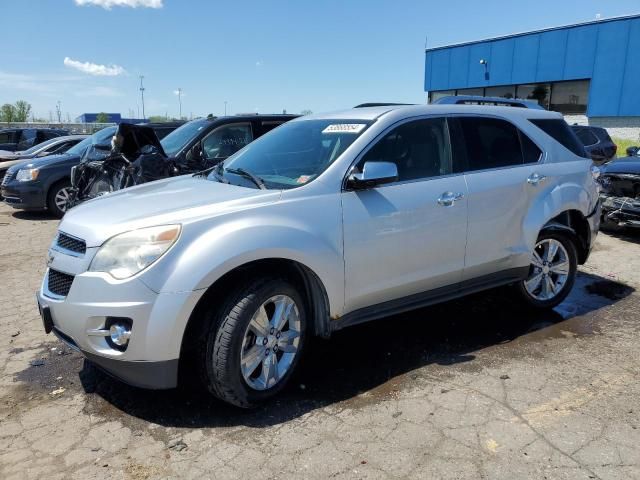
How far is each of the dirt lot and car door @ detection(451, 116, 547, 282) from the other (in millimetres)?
666

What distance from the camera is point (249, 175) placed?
147 inches

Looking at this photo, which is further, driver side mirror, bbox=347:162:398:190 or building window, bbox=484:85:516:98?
building window, bbox=484:85:516:98

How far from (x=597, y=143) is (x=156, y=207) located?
12.4 m

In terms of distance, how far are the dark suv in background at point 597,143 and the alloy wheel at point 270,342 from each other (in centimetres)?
1143

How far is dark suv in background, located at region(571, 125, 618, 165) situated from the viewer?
12570 millimetres

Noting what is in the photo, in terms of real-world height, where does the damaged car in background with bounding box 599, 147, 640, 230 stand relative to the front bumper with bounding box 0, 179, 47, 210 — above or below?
above

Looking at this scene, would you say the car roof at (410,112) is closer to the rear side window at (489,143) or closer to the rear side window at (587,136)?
the rear side window at (489,143)

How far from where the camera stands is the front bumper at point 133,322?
2824 mm

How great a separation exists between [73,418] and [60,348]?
3.93 feet

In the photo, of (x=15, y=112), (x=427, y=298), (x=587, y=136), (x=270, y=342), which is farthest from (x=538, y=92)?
(x=15, y=112)

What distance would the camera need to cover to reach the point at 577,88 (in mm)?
26203

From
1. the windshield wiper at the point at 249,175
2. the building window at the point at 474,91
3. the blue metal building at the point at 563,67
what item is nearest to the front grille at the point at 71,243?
the windshield wiper at the point at 249,175

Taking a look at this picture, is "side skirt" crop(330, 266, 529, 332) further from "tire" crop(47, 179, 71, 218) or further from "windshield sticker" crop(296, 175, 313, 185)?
"tire" crop(47, 179, 71, 218)

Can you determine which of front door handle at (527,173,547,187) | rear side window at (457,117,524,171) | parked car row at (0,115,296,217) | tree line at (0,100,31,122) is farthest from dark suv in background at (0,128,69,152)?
tree line at (0,100,31,122)
